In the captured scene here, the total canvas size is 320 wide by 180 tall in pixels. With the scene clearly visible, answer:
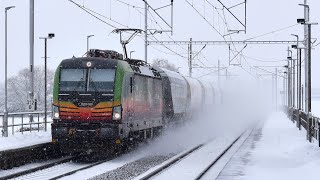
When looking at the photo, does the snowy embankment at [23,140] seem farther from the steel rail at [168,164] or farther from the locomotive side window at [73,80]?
the steel rail at [168,164]

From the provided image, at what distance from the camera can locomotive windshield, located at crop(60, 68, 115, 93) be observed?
66.3 ft

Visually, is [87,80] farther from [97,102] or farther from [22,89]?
[22,89]

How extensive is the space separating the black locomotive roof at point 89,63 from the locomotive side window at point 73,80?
0.17 meters

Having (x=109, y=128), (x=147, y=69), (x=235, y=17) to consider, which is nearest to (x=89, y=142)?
(x=109, y=128)

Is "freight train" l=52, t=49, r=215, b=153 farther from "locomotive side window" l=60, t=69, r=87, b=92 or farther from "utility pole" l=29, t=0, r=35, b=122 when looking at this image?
"utility pole" l=29, t=0, r=35, b=122

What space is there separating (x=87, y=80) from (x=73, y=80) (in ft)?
1.54

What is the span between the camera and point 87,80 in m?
20.5

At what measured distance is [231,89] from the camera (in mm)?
70188

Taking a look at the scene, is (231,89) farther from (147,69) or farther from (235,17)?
(147,69)

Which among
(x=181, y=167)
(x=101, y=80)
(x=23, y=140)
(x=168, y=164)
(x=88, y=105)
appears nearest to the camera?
(x=181, y=167)

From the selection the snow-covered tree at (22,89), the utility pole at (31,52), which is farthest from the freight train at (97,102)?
the snow-covered tree at (22,89)

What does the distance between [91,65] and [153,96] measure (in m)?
4.83

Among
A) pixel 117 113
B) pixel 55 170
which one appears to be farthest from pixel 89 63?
pixel 55 170

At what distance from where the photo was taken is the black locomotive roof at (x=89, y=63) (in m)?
20.5
